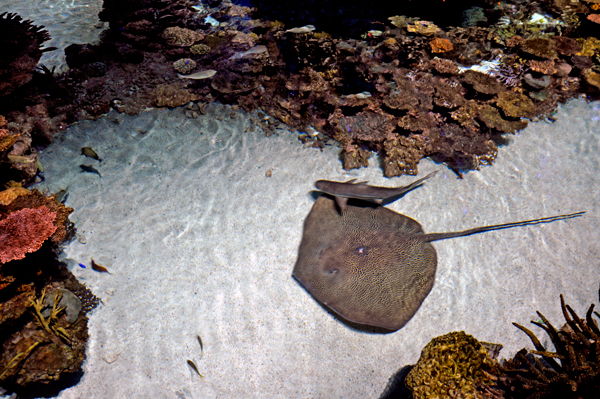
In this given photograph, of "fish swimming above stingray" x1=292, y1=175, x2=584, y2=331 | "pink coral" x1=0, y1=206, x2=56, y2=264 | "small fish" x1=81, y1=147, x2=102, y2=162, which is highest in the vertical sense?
"pink coral" x1=0, y1=206, x2=56, y2=264

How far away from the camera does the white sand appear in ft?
12.6

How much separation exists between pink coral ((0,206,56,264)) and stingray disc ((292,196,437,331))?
10.5 feet

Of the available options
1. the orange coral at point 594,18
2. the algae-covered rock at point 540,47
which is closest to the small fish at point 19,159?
the algae-covered rock at point 540,47

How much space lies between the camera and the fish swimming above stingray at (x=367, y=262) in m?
3.85

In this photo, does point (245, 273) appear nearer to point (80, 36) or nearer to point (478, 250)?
point (478, 250)

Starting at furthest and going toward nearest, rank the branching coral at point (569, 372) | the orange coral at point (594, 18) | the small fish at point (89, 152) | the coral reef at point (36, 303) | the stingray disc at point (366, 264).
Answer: the orange coral at point (594, 18)
the small fish at point (89, 152)
the stingray disc at point (366, 264)
the coral reef at point (36, 303)
the branching coral at point (569, 372)

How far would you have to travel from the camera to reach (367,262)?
412 centimetres

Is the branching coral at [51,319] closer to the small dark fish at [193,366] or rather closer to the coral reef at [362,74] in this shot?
the small dark fish at [193,366]

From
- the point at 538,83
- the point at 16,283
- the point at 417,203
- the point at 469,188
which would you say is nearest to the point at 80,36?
the point at 16,283

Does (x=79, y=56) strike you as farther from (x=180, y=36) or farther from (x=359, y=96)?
(x=359, y=96)

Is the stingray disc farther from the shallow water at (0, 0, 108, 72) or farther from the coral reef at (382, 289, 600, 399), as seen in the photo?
the shallow water at (0, 0, 108, 72)

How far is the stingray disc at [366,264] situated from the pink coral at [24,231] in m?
3.20

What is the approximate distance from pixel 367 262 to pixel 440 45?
19.2 ft

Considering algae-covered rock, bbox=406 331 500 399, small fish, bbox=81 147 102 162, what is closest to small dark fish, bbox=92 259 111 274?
small fish, bbox=81 147 102 162
